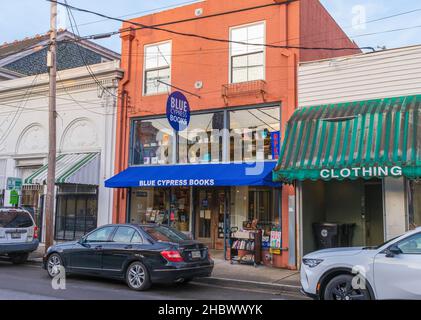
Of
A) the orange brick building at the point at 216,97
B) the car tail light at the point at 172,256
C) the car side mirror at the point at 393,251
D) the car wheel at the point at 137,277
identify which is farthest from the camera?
the orange brick building at the point at 216,97

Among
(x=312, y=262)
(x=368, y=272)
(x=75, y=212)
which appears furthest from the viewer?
(x=75, y=212)

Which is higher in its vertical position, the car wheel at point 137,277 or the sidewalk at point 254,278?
the car wheel at point 137,277

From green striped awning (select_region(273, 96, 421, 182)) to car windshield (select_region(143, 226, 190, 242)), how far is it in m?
3.24

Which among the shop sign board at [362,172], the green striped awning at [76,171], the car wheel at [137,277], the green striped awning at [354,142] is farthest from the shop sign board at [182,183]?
the car wheel at [137,277]

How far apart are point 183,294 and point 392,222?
5.92 m

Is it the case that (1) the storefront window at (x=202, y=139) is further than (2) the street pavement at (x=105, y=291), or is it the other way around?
(1) the storefront window at (x=202, y=139)

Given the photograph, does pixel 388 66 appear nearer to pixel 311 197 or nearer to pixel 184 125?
pixel 311 197

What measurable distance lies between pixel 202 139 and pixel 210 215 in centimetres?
268

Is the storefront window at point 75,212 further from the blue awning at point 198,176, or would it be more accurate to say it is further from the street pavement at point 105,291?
the street pavement at point 105,291

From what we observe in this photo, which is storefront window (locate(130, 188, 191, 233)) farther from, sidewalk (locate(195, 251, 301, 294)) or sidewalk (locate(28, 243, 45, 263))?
sidewalk (locate(28, 243, 45, 263))

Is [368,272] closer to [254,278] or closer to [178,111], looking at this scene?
[254,278]

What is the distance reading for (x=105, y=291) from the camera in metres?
9.77

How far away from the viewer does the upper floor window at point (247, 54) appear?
14.8 metres

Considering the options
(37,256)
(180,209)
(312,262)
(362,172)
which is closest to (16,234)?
(37,256)
